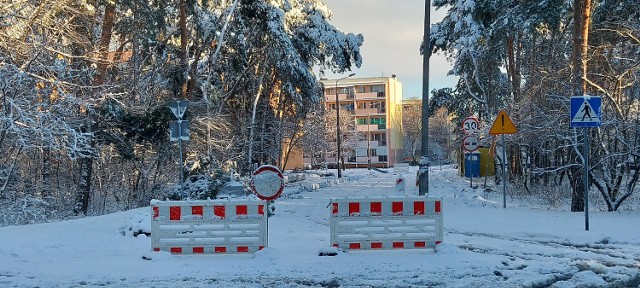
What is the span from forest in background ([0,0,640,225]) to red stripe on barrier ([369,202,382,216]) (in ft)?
23.1

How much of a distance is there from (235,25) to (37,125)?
1401 cm

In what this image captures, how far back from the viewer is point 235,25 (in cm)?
2502

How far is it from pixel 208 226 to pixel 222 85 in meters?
19.8

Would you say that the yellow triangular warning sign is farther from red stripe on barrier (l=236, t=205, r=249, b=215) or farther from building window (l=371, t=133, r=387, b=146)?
building window (l=371, t=133, r=387, b=146)

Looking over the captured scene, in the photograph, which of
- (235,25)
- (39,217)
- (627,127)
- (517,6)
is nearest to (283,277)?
(627,127)

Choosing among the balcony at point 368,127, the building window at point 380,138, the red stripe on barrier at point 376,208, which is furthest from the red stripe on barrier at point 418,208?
the building window at point 380,138

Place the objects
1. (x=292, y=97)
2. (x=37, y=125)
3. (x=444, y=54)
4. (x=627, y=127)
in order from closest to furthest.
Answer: (x=37, y=125), (x=627, y=127), (x=292, y=97), (x=444, y=54)

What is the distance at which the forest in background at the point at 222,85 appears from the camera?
1363 centimetres

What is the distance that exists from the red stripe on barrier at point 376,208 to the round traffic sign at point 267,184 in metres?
1.49

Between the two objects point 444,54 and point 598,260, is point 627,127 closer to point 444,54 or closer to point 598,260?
point 598,260

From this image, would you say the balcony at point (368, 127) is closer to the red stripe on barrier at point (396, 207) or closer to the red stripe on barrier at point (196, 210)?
the red stripe on barrier at point (396, 207)

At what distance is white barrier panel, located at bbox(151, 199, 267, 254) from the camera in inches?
344

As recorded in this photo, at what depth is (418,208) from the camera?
897cm

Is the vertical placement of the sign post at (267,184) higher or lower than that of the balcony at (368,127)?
lower
